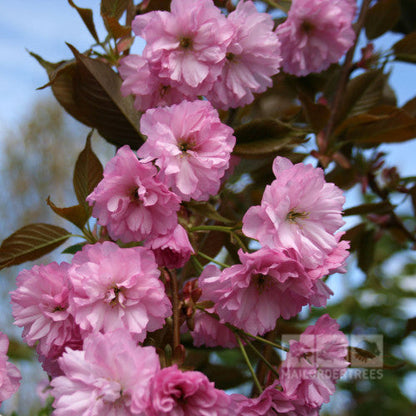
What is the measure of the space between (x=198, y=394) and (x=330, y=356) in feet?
0.67

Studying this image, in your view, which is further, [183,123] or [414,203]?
[414,203]

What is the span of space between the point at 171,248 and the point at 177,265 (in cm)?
3

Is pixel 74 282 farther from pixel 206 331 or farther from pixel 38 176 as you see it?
pixel 38 176

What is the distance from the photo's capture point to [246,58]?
Result: 0.68 metres

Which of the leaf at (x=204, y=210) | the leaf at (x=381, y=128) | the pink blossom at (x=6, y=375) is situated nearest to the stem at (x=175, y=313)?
the leaf at (x=204, y=210)

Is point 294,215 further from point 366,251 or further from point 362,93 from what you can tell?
point 366,251

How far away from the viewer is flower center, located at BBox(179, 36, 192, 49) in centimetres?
64

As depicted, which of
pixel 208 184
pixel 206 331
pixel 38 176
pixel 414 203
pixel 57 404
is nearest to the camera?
pixel 57 404

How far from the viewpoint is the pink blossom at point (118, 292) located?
1.69 ft

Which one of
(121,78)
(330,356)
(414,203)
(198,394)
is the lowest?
(414,203)

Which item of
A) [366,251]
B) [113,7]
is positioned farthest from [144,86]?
[366,251]

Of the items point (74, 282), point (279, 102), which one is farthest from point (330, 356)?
point (279, 102)

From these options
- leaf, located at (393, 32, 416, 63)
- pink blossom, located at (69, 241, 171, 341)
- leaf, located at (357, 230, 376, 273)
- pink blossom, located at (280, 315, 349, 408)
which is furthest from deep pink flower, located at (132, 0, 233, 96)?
leaf, located at (357, 230, 376, 273)

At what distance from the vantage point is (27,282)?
1.90 feet
